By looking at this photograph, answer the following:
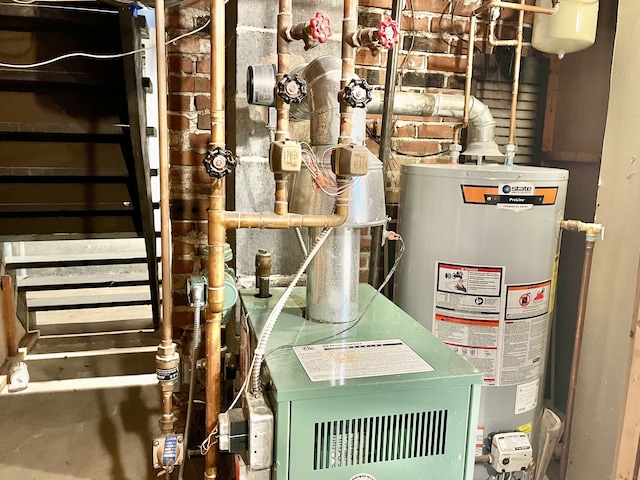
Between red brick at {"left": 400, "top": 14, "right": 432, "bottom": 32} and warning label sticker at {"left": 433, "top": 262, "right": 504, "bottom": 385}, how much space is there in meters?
0.88

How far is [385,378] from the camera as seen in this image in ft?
3.14

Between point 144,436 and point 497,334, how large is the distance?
1.39 metres

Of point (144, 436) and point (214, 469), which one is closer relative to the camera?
point (214, 469)

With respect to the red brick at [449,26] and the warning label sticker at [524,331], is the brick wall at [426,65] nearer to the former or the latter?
the red brick at [449,26]

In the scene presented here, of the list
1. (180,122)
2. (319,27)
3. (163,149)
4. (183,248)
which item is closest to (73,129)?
(180,122)

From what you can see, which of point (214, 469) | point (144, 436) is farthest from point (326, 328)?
point (144, 436)

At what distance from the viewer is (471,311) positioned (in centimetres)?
138

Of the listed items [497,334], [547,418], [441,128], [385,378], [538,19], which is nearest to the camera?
[385,378]

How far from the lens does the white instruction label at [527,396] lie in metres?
1.46

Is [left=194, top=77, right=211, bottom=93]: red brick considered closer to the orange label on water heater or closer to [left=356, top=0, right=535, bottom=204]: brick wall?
Answer: [left=356, top=0, right=535, bottom=204]: brick wall

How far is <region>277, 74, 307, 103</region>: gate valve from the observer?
1.01m

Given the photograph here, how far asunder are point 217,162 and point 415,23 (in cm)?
113

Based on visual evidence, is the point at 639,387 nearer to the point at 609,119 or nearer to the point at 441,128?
the point at 609,119

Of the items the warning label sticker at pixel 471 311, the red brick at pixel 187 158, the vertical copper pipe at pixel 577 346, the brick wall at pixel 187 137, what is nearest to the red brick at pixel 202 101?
the brick wall at pixel 187 137
